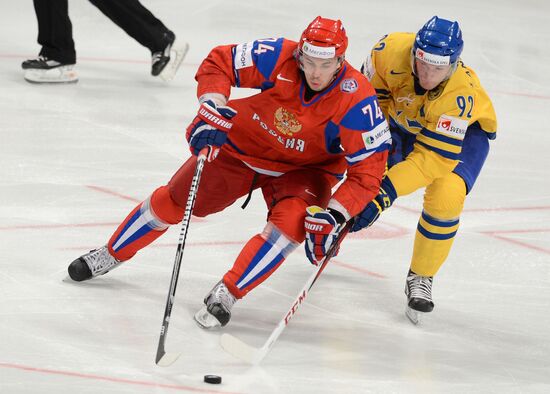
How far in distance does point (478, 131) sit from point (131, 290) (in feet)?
4.81

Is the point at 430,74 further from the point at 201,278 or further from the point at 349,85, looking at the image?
the point at 201,278

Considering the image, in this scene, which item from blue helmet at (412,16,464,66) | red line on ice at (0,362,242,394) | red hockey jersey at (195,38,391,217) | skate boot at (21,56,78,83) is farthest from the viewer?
skate boot at (21,56,78,83)

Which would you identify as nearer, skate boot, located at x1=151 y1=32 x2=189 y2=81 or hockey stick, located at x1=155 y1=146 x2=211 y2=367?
hockey stick, located at x1=155 y1=146 x2=211 y2=367

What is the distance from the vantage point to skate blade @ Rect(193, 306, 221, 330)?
355 cm

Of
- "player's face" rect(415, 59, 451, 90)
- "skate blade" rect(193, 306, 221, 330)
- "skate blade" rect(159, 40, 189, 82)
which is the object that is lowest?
"skate blade" rect(159, 40, 189, 82)

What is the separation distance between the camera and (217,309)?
138 inches

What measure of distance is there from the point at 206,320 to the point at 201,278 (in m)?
0.52

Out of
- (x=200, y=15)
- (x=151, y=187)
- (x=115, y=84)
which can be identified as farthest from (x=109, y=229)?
(x=200, y=15)

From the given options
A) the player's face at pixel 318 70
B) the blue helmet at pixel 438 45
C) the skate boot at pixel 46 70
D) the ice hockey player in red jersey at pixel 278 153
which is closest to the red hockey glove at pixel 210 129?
the ice hockey player in red jersey at pixel 278 153

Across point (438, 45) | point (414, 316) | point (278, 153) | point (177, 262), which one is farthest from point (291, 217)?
point (438, 45)

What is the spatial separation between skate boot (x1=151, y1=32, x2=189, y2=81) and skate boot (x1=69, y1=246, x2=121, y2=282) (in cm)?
320

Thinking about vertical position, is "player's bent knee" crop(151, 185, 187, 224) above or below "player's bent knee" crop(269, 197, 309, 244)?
below

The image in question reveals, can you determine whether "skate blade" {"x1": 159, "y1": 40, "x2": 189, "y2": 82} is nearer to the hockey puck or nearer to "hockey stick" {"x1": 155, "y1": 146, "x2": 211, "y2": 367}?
"hockey stick" {"x1": 155, "y1": 146, "x2": 211, "y2": 367}

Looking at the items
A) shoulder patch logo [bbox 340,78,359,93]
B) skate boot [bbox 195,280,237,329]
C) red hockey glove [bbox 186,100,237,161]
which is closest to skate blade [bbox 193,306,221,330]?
skate boot [bbox 195,280,237,329]
